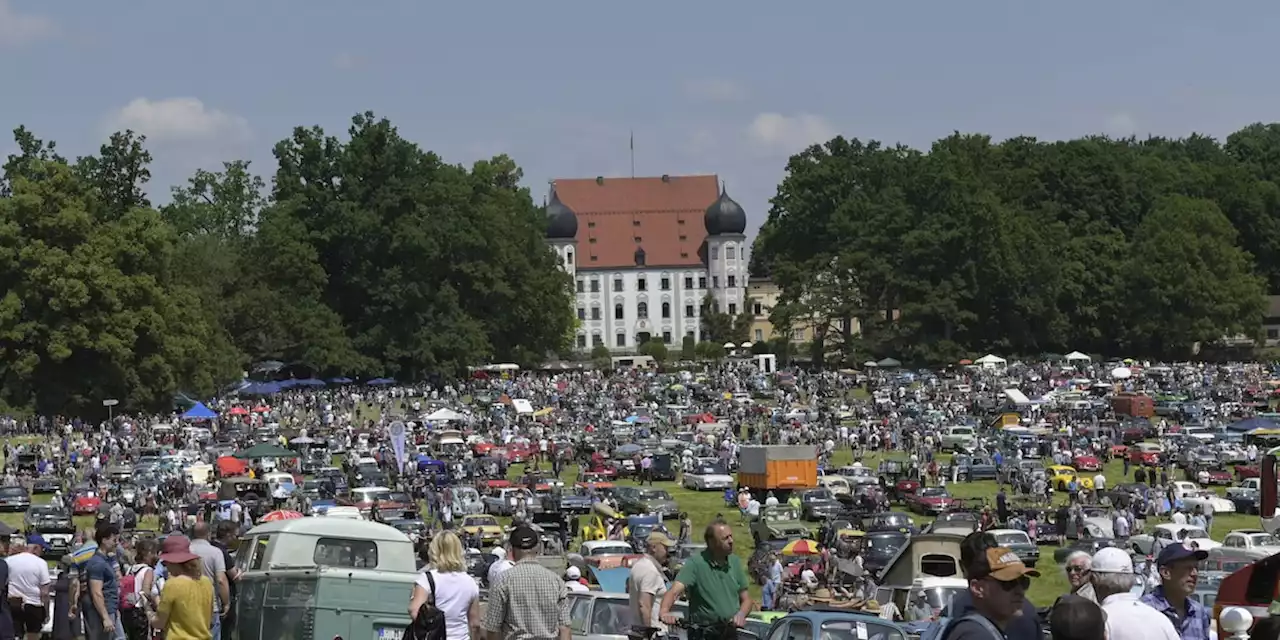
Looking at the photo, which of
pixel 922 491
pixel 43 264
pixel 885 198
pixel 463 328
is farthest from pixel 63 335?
pixel 885 198

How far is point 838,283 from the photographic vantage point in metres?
110

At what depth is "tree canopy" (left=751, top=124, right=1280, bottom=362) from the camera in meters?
106

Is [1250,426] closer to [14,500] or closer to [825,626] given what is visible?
[14,500]

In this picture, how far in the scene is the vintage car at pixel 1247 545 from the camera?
30859 mm

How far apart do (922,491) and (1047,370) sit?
148ft

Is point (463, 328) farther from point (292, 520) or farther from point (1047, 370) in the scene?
point (292, 520)

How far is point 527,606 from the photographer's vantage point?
10.8 metres

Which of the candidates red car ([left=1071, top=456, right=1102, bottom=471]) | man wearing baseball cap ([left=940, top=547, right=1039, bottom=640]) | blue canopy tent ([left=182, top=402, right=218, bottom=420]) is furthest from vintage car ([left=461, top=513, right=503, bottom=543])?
man wearing baseball cap ([left=940, top=547, right=1039, bottom=640])

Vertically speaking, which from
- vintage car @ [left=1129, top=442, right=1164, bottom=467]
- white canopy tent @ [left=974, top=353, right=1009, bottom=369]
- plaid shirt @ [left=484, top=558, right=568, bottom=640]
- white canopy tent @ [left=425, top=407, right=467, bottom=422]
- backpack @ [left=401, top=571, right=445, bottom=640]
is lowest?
vintage car @ [left=1129, top=442, right=1164, bottom=467]

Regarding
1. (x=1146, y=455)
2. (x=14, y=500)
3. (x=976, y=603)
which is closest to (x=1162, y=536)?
(x=1146, y=455)

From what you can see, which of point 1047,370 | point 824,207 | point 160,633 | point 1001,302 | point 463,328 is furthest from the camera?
point 824,207

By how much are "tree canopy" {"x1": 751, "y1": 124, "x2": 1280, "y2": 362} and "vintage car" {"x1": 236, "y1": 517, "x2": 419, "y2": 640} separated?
8916 cm

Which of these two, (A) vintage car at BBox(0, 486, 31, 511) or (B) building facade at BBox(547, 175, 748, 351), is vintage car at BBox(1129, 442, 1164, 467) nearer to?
(A) vintage car at BBox(0, 486, 31, 511)

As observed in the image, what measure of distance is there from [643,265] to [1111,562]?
523 feet
